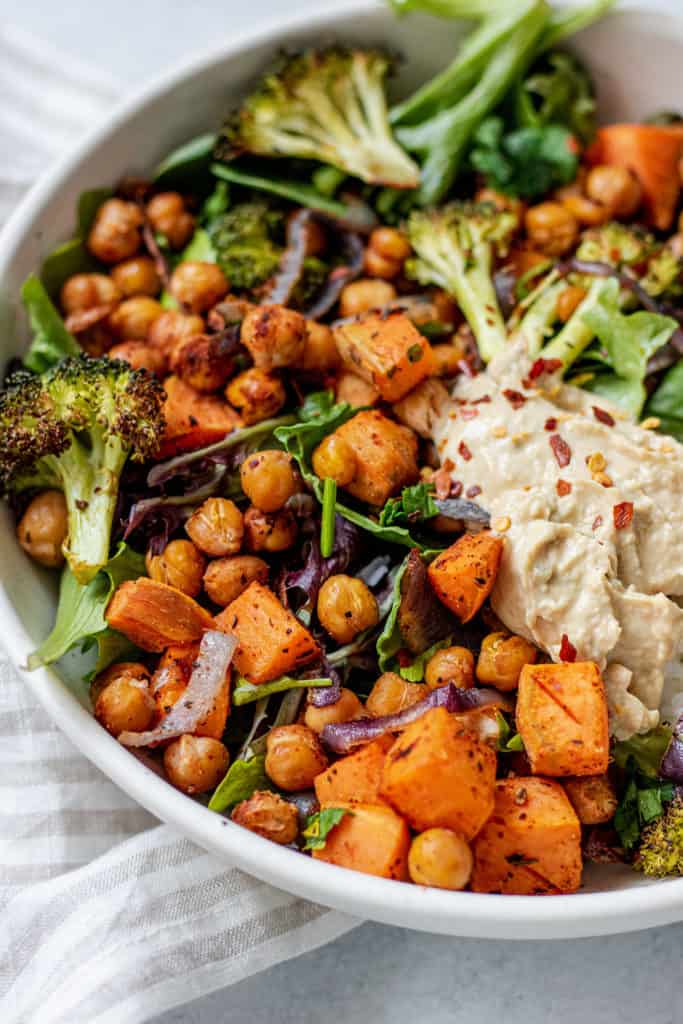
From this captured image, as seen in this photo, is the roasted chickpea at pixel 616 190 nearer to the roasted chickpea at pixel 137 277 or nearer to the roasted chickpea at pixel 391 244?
the roasted chickpea at pixel 391 244

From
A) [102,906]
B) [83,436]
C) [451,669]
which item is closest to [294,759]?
[451,669]

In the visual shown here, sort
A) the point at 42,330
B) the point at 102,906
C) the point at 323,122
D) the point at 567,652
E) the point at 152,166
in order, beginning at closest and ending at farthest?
1. the point at 567,652
2. the point at 102,906
3. the point at 42,330
4. the point at 323,122
5. the point at 152,166

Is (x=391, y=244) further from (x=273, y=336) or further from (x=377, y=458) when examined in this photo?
(x=377, y=458)

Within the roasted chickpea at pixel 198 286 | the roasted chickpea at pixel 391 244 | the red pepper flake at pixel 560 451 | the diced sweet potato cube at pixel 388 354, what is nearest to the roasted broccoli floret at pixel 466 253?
the roasted chickpea at pixel 391 244

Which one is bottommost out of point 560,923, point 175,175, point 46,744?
point 560,923

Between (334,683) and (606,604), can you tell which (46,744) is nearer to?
(334,683)

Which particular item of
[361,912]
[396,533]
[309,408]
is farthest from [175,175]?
[361,912]

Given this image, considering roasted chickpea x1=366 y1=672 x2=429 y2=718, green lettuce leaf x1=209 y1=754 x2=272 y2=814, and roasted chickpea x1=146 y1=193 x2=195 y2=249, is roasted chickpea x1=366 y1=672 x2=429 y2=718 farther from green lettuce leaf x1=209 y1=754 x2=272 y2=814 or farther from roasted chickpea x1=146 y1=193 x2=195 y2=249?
roasted chickpea x1=146 y1=193 x2=195 y2=249
